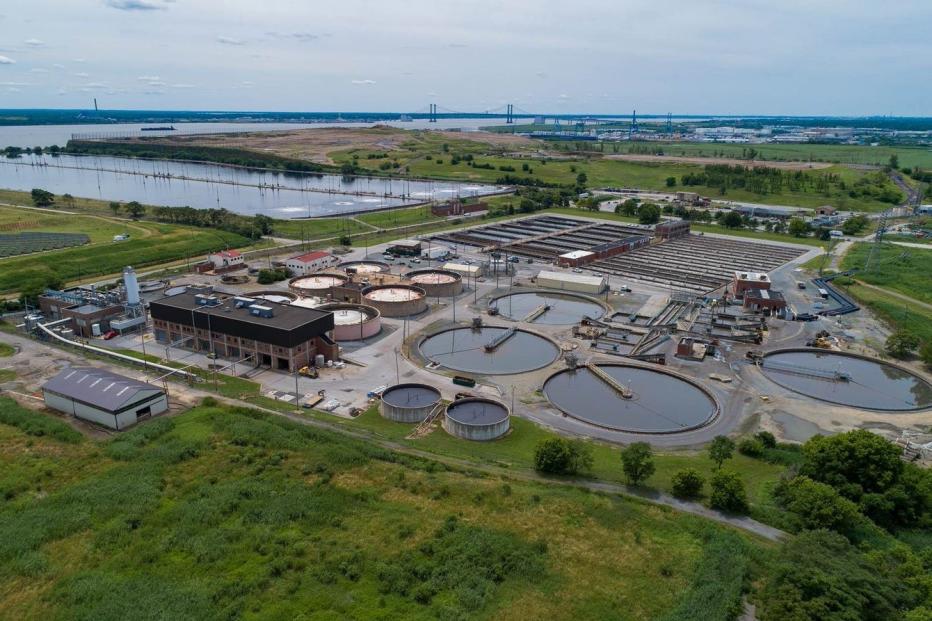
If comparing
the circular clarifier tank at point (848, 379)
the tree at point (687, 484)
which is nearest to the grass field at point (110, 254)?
the tree at point (687, 484)

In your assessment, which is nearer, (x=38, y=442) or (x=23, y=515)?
(x=23, y=515)

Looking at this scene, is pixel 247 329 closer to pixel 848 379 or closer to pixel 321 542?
pixel 321 542

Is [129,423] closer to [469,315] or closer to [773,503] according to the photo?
[469,315]

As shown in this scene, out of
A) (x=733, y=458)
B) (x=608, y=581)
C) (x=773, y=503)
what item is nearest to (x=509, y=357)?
(x=733, y=458)

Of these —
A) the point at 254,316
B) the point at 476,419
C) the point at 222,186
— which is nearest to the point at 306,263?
the point at 254,316

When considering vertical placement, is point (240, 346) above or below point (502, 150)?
below

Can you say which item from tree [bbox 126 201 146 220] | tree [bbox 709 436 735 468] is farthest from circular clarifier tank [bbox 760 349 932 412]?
tree [bbox 126 201 146 220]

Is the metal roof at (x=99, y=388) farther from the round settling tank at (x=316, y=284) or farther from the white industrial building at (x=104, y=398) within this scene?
the round settling tank at (x=316, y=284)
